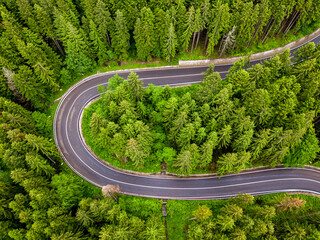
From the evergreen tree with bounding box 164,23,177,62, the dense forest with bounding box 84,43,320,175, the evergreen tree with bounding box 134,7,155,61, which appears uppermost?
the evergreen tree with bounding box 134,7,155,61

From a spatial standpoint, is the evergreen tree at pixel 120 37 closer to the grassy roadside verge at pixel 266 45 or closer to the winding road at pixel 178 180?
the grassy roadside verge at pixel 266 45

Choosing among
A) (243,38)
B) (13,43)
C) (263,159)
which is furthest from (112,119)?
(243,38)

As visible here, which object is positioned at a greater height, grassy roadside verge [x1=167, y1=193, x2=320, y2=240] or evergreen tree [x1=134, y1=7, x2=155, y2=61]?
evergreen tree [x1=134, y1=7, x2=155, y2=61]

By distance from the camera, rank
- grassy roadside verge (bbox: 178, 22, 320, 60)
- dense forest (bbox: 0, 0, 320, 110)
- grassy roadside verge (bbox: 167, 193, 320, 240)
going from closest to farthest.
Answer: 1. grassy roadside verge (bbox: 167, 193, 320, 240)
2. dense forest (bbox: 0, 0, 320, 110)
3. grassy roadside verge (bbox: 178, 22, 320, 60)

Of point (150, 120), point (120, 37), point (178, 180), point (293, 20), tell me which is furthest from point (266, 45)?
point (178, 180)

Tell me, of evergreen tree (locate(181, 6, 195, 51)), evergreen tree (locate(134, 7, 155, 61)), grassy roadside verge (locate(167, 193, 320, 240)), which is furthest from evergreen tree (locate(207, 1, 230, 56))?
grassy roadside verge (locate(167, 193, 320, 240))

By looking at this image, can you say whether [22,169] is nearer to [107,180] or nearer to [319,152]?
[107,180]

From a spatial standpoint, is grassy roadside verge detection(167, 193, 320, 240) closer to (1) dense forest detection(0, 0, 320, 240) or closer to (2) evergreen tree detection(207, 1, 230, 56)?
(1) dense forest detection(0, 0, 320, 240)

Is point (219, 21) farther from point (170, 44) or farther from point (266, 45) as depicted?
point (266, 45)

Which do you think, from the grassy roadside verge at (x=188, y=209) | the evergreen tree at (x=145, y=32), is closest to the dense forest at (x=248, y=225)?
the grassy roadside verge at (x=188, y=209)

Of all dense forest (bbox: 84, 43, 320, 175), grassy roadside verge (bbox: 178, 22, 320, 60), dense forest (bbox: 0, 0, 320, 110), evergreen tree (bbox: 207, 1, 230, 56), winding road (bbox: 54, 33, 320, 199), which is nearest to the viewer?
dense forest (bbox: 84, 43, 320, 175)
